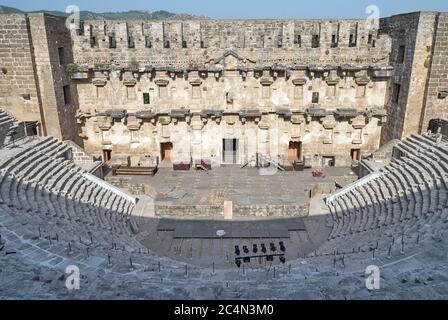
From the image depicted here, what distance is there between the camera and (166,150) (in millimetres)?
22281

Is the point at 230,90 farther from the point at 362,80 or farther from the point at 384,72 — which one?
the point at 384,72

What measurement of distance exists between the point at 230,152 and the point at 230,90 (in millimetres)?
3827

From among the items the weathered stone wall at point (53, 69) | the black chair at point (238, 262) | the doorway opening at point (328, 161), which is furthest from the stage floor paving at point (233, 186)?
the weathered stone wall at point (53, 69)

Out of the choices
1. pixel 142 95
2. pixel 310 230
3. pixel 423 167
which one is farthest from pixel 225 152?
pixel 423 167

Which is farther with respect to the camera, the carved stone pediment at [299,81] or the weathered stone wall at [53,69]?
the carved stone pediment at [299,81]

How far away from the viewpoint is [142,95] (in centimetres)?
2095

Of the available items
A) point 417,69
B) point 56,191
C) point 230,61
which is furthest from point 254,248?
point 417,69

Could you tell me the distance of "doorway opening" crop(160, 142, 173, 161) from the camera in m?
22.1

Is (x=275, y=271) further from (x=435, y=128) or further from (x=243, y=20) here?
(x=243, y=20)

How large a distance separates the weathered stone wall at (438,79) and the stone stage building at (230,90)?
67 mm

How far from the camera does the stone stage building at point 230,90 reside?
1864 centimetres

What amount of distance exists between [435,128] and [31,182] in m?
19.0

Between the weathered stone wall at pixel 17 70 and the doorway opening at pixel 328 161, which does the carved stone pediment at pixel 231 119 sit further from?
the weathered stone wall at pixel 17 70

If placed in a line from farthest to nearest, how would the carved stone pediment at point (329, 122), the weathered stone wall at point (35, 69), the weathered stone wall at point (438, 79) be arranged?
the carved stone pediment at point (329, 122) < the weathered stone wall at point (35, 69) < the weathered stone wall at point (438, 79)
